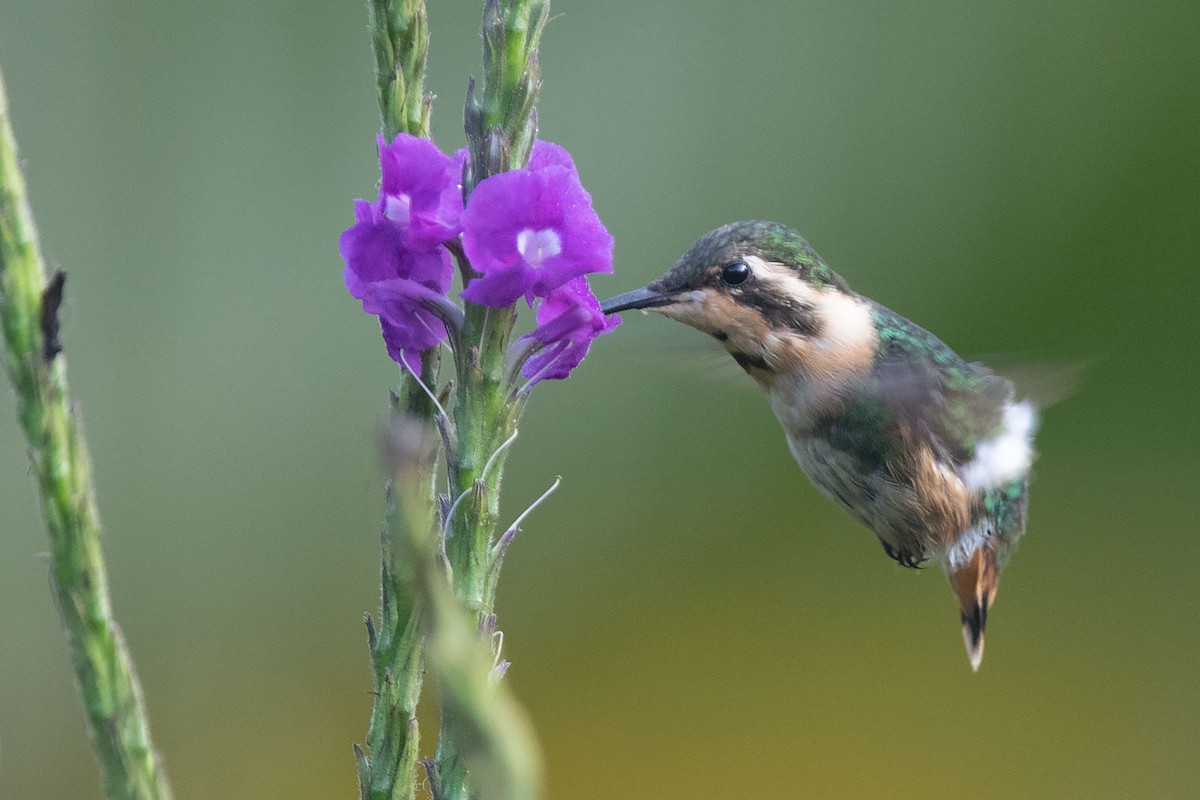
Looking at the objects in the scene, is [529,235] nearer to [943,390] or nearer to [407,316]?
[407,316]

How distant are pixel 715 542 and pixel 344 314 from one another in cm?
144

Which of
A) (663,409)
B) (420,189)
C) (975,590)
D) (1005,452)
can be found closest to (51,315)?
(420,189)

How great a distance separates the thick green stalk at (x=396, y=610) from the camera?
30.6 inches

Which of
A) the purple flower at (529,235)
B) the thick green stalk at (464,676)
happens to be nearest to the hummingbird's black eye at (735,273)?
the purple flower at (529,235)

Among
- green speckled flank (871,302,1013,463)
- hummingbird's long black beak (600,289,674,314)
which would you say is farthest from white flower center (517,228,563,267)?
green speckled flank (871,302,1013,463)

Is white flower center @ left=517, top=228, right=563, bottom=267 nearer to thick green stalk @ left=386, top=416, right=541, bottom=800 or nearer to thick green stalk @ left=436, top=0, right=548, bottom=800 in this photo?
thick green stalk @ left=436, top=0, right=548, bottom=800

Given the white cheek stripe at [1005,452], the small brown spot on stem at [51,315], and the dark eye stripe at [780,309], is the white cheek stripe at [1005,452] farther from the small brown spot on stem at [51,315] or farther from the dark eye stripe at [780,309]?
the small brown spot on stem at [51,315]

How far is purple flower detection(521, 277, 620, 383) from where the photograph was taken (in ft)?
3.27

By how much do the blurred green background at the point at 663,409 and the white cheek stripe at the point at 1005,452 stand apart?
1489mm

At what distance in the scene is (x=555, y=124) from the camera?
3.83 m

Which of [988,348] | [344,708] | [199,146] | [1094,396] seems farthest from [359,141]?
[1094,396]

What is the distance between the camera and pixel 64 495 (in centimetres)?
71

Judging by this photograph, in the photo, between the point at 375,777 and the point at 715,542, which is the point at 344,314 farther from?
the point at 375,777

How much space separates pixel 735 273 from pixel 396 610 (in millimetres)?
981
